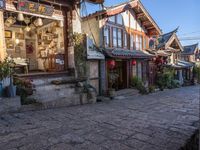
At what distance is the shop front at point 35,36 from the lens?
8.93 meters

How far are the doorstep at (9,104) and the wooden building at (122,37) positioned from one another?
620 centimetres

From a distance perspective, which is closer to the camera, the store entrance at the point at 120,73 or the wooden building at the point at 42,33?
the wooden building at the point at 42,33

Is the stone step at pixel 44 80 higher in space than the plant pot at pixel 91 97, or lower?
higher

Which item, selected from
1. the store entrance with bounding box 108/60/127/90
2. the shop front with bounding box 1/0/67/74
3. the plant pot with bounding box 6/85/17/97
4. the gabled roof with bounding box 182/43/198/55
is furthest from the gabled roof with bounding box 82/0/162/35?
the gabled roof with bounding box 182/43/198/55

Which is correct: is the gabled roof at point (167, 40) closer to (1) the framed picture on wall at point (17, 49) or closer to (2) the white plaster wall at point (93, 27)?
(2) the white plaster wall at point (93, 27)

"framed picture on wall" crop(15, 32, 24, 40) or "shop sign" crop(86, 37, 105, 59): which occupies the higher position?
"framed picture on wall" crop(15, 32, 24, 40)

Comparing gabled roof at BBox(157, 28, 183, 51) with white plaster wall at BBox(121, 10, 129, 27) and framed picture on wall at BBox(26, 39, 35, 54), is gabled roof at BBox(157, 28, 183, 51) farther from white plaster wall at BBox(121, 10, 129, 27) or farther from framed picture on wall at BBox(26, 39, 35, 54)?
framed picture on wall at BBox(26, 39, 35, 54)

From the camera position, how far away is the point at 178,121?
21.1 feet

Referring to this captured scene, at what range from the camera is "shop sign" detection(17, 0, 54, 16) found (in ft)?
27.6

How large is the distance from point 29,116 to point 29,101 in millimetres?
1214

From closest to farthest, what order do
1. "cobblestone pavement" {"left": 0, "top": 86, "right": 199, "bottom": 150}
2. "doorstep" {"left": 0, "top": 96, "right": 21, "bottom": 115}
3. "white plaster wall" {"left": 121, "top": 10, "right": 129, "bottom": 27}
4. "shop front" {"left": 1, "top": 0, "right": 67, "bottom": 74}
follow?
"cobblestone pavement" {"left": 0, "top": 86, "right": 199, "bottom": 150}
"doorstep" {"left": 0, "top": 96, "right": 21, "bottom": 115}
"shop front" {"left": 1, "top": 0, "right": 67, "bottom": 74}
"white plaster wall" {"left": 121, "top": 10, "right": 129, "bottom": 27}

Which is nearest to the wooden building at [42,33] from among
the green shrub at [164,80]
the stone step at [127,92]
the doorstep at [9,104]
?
the doorstep at [9,104]

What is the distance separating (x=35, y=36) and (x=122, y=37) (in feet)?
20.7

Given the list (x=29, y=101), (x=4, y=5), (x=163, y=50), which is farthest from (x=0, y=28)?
(x=163, y=50)
